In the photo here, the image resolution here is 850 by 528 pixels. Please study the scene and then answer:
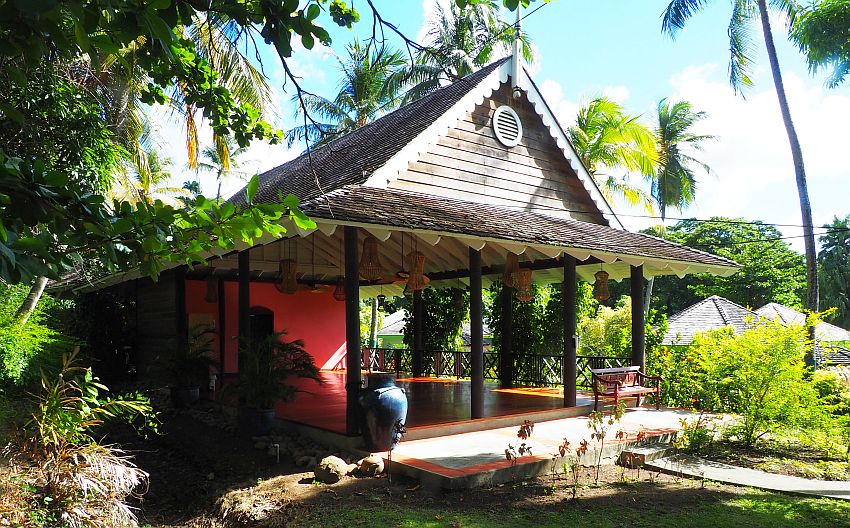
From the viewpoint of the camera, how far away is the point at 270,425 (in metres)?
9.77

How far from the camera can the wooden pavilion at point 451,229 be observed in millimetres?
9164

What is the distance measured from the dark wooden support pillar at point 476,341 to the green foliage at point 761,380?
3.62 m

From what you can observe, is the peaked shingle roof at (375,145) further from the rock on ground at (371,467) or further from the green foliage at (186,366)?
the rock on ground at (371,467)

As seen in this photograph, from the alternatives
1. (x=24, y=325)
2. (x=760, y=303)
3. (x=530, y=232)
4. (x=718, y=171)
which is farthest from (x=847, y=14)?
(x=760, y=303)

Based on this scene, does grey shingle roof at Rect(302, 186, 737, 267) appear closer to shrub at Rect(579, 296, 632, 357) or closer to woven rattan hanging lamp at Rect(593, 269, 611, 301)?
woven rattan hanging lamp at Rect(593, 269, 611, 301)

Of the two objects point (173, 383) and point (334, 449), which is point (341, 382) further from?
point (334, 449)

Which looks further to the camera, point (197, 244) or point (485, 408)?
point (485, 408)

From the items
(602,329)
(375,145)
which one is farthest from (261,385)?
(602,329)

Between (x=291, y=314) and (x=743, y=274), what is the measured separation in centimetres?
3410

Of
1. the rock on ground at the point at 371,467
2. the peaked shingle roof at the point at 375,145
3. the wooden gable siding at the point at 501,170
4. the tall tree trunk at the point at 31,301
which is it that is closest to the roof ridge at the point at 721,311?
the wooden gable siding at the point at 501,170

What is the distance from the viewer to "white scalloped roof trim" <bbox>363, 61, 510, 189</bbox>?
1050 cm

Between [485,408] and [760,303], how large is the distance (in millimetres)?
36865

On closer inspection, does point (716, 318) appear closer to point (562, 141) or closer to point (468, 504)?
point (562, 141)

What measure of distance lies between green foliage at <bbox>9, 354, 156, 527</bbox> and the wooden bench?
7692 mm
